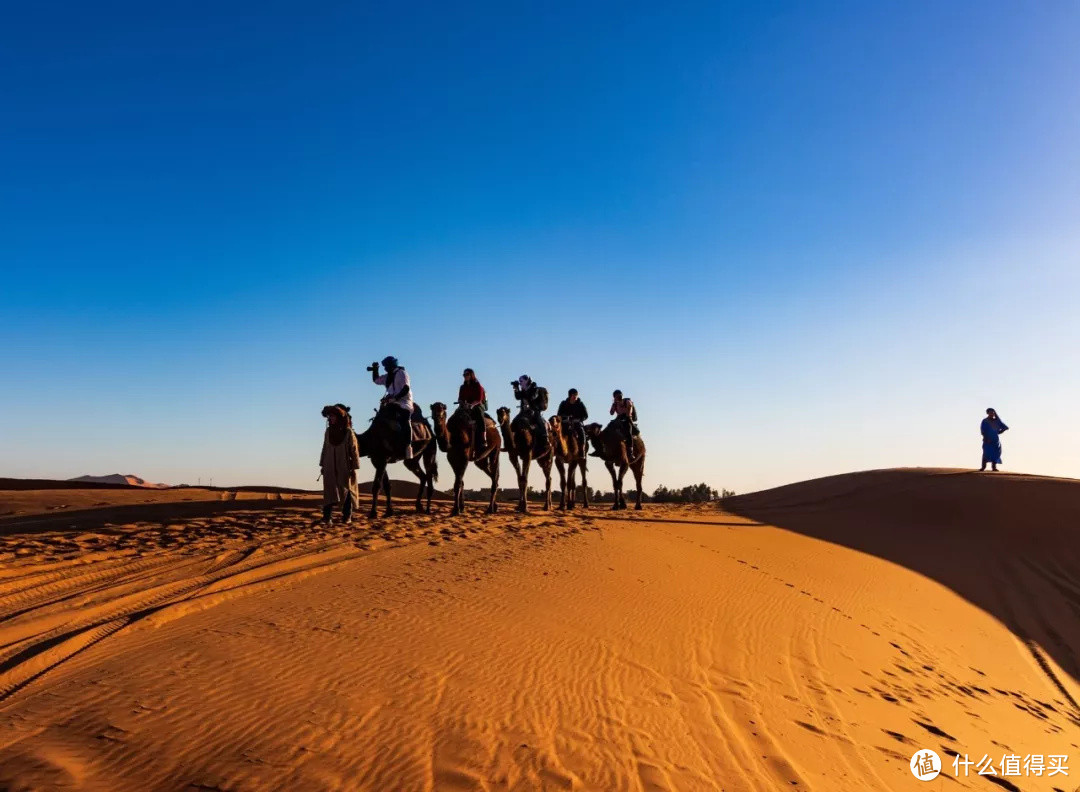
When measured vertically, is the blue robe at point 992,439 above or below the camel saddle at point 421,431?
above

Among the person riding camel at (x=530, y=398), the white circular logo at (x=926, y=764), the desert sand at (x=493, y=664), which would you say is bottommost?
the white circular logo at (x=926, y=764)

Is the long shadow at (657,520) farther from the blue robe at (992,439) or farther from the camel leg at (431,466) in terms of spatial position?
the blue robe at (992,439)

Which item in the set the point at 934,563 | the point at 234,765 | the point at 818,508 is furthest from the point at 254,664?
the point at 818,508

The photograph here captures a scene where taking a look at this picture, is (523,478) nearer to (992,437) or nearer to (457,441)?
(457,441)

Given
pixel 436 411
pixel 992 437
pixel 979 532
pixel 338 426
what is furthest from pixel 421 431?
pixel 992 437

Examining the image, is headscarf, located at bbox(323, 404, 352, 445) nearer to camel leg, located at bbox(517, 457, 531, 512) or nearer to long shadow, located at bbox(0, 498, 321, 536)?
long shadow, located at bbox(0, 498, 321, 536)

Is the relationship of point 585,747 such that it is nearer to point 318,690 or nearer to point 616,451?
point 318,690

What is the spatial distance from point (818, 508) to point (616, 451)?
8.00 m

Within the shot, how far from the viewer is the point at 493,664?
5523mm

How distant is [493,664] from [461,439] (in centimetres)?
1134

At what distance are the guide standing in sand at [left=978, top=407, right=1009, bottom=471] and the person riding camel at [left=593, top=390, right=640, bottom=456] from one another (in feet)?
46.0

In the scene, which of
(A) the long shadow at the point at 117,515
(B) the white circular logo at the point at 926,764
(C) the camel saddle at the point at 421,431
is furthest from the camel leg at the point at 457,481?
(B) the white circular logo at the point at 926,764

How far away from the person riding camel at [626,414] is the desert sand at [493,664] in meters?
8.57

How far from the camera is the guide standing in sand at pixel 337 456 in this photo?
13.8 metres
